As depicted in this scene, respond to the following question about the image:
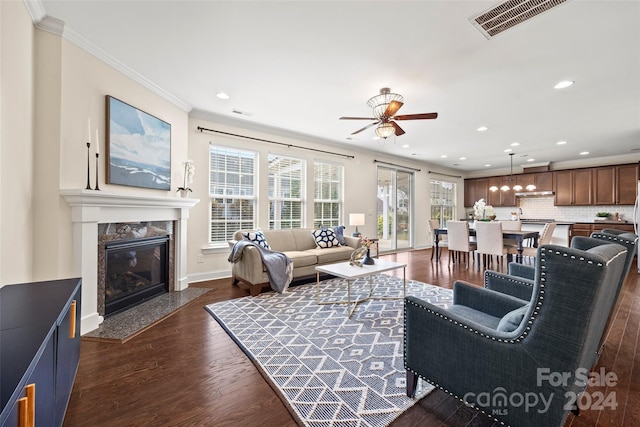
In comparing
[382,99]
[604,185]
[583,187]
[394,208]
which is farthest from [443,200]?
[382,99]

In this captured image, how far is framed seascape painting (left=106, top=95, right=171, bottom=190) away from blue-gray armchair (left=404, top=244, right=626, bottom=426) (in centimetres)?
335

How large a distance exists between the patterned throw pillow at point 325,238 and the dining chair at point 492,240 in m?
2.68

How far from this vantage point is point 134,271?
3.28m

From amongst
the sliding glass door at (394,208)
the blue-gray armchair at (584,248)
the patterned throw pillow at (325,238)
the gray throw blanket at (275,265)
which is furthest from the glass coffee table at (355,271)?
the sliding glass door at (394,208)

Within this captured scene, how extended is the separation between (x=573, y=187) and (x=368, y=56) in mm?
8386

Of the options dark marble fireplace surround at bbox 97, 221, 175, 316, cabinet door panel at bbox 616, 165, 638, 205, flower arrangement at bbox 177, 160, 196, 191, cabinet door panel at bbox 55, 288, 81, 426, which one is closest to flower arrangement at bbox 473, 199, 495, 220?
cabinet door panel at bbox 616, 165, 638, 205

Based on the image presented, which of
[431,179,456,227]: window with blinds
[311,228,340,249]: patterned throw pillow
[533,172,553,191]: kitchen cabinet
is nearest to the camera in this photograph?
[311,228,340,249]: patterned throw pillow

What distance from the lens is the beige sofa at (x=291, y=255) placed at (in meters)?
3.64

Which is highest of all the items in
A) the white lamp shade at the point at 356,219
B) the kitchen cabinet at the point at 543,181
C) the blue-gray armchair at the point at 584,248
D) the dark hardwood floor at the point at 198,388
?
the kitchen cabinet at the point at 543,181

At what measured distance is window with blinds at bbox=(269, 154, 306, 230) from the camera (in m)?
5.25

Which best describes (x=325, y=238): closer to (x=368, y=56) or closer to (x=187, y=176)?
(x=187, y=176)

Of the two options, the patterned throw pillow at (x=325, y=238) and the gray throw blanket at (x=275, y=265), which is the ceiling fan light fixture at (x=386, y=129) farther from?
the patterned throw pillow at (x=325, y=238)

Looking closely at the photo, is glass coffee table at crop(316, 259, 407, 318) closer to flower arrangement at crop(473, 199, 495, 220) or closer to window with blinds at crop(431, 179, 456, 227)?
flower arrangement at crop(473, 199, 495, 220)

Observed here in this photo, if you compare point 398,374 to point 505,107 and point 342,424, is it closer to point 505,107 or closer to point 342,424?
point 342,424
